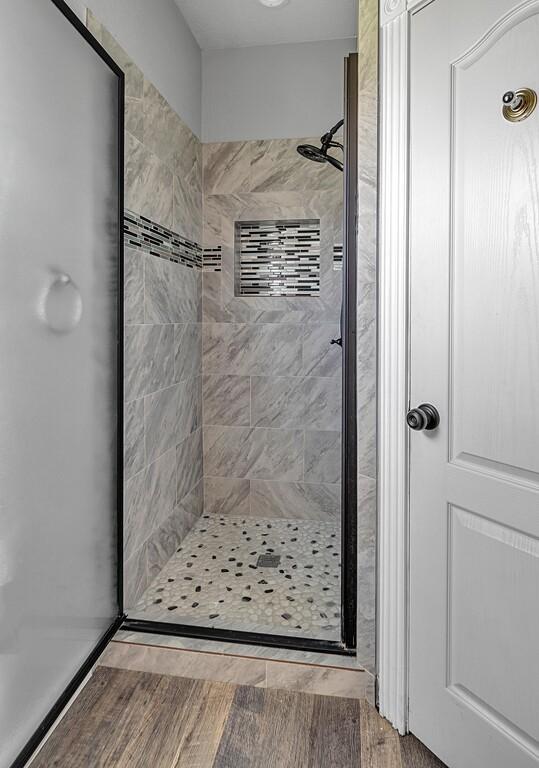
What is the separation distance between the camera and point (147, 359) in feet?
7.31

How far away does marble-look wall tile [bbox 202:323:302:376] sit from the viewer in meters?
3.01

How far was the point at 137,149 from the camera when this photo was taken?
2.08 metres

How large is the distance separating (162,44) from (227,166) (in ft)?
2.37

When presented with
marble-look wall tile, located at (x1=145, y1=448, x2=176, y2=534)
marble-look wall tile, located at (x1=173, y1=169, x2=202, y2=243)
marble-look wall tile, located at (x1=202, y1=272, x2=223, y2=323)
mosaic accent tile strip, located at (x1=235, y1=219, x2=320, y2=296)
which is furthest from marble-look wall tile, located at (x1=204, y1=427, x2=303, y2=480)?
marble-look wall tile, located at (x1=173, y1=169, x2=202, y2=243)

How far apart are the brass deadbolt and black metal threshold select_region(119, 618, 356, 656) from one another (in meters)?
1.57

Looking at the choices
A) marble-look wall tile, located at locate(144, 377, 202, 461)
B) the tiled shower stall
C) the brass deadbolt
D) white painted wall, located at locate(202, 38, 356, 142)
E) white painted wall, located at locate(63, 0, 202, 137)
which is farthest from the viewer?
white painted wall, located at locate(202, 38, 356, 142)

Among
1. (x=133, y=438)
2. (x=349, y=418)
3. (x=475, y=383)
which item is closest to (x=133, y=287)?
(x=133, y=438)

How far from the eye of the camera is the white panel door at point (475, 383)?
3.79 feet

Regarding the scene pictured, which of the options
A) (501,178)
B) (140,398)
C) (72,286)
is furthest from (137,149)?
(501,178)

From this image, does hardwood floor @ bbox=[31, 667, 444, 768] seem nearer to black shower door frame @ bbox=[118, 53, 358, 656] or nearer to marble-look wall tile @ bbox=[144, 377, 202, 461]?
black shower door frame @ bbox=[118, 53, 358, 656]

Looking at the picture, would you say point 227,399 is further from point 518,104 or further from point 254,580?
point 518,104

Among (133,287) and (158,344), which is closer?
(133,287)

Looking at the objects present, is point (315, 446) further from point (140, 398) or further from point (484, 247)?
point (484, 247)

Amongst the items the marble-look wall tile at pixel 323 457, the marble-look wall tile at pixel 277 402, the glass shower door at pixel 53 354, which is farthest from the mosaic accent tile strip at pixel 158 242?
the marble-look wall tile at pixel 323 457
